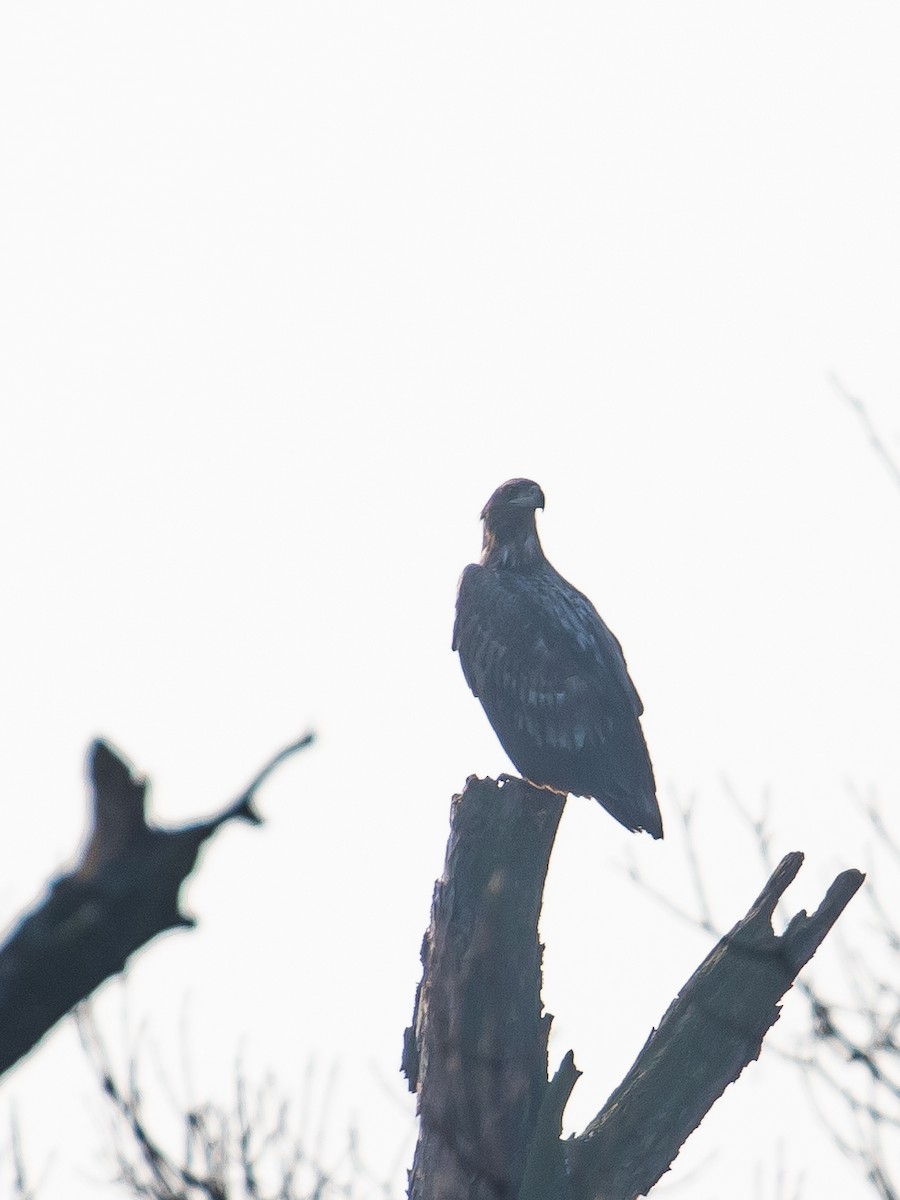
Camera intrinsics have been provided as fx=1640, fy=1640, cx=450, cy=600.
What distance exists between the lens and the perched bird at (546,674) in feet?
29.9

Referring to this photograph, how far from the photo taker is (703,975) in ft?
21.2

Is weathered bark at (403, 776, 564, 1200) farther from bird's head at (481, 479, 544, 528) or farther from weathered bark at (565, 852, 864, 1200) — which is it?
bird's head at (481, 479, 544, 528)

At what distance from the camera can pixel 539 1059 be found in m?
6.49

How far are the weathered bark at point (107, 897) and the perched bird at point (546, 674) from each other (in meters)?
6.65

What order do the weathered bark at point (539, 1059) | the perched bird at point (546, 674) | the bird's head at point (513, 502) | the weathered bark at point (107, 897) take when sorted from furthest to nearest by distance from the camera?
1. the bird's head at point (513, 502)
2. the perched bird at point (546, 674)
3. the weathered bark at point (539, 1059)
4. the weathered bark at point (107, 897)

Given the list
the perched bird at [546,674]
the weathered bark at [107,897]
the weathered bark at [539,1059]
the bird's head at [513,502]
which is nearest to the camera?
the weathered bark at [107,897]

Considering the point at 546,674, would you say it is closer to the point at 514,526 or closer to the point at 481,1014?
the point at 514,526

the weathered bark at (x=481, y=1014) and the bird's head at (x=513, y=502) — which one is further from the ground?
the bird's head at (x=513, y=502)

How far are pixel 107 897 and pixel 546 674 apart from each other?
7405 millimetres

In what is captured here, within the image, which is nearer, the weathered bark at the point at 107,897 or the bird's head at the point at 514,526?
the weathered bark at the point at 107,897

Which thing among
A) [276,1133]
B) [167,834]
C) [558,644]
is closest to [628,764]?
[558,644]

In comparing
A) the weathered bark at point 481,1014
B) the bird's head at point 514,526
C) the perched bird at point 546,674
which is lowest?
the weathered bark at point 481,1014

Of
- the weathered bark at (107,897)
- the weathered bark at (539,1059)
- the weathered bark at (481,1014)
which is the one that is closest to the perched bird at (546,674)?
the weathered bark at (481,1014)

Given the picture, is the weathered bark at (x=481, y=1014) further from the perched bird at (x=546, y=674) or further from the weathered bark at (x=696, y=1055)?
the perched bird at (x=546, y=674)
